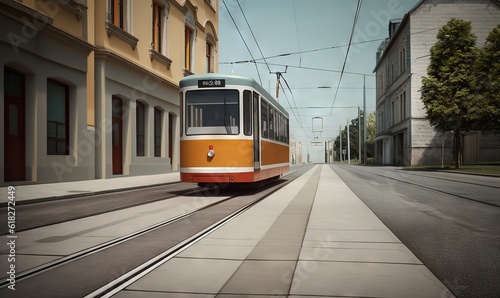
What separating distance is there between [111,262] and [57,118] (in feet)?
42.8

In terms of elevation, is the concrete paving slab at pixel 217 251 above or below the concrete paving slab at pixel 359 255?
above

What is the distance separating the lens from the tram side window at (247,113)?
448 inches

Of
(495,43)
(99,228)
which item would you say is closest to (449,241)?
(99,228)

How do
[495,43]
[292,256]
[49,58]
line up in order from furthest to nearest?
[495,43], [49,58], [292,256]

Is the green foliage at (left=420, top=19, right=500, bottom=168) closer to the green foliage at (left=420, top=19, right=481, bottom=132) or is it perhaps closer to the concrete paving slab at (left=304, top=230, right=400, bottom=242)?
the green foliage at (left=420, top=19, right=481, bottom=132)

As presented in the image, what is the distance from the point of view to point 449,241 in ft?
17.6

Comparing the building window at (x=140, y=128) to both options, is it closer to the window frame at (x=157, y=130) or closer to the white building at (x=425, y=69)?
the window frame at (x=157, y=130)

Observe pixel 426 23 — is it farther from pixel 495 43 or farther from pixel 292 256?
pixel 292 256

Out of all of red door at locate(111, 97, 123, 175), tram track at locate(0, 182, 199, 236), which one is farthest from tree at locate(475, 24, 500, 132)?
tram track at locate(0, 182, 199, 236)

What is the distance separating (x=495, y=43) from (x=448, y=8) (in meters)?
13.8

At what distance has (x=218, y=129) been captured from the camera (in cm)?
1135

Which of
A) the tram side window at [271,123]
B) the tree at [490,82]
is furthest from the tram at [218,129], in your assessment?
the tree at [490,82]

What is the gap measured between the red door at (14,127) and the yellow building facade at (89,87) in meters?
0.03

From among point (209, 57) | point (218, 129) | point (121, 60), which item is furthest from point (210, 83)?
point (209, 57)
